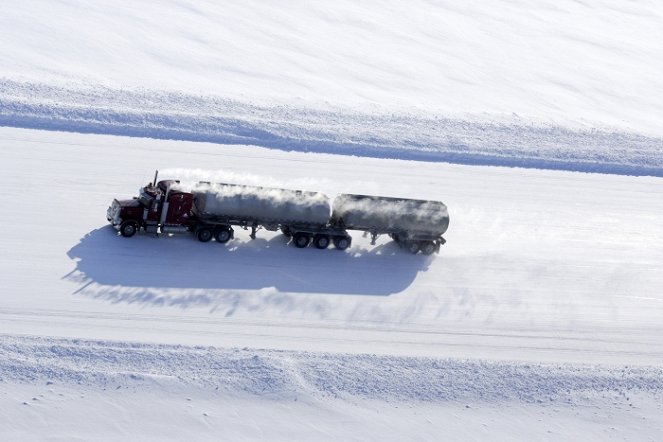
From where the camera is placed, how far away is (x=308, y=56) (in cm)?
4881

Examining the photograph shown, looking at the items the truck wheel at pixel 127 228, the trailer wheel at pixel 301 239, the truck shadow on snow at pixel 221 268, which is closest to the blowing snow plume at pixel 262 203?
the trailer wheel at pixel 301 239

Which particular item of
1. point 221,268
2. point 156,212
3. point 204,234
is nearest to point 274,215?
point 204,234

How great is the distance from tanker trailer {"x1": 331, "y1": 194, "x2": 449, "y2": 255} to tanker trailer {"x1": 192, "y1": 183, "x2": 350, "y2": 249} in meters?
0.49

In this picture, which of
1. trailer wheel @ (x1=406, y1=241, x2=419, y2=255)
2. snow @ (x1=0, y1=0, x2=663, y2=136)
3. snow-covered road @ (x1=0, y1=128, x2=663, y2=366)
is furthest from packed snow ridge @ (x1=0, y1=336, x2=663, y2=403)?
snow @ (x1=0, y1=0, x2=663, y2=136)

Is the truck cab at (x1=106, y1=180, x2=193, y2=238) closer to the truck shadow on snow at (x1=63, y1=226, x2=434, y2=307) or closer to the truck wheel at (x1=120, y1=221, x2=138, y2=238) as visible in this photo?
the truck wheel at (x1=120, y1=221, x2=138, y2=238)

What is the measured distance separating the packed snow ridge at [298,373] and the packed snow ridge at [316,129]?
597 inches

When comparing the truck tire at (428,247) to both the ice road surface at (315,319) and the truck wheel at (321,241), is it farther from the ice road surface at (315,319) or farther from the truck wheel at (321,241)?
the truck wheel at (321,241)

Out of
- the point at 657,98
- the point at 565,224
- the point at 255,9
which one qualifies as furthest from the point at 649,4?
the point at 565,224

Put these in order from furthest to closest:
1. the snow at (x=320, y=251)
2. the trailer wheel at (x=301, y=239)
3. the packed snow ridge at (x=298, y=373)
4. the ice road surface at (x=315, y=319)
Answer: the trailer wheel at (x=301, y=239)
the snow at (x=320, y=251)
the packed snow ridge at (x=298, y=373)
the ice road surface at (x=315, y=319)

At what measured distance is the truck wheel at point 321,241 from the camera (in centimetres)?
2848

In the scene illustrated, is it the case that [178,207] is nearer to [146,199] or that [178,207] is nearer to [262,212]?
[146,199]

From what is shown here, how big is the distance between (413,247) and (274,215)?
4631 mm

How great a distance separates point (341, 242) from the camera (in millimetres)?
28703

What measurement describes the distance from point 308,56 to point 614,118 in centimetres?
1583
